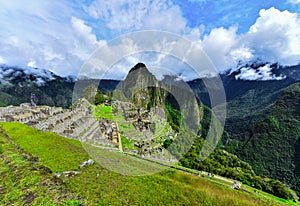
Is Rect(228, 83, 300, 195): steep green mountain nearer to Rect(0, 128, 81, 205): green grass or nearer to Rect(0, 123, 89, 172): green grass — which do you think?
Rect(0, 123, 89, 172): green grass

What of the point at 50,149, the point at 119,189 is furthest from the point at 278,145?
the point at 50,149

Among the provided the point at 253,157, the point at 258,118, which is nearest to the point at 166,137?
the point at 253,157

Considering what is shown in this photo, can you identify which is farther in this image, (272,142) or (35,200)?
(272,142)

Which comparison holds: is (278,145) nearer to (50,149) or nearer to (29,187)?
(50,149)

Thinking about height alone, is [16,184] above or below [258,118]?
below

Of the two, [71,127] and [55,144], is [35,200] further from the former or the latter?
[71,127]

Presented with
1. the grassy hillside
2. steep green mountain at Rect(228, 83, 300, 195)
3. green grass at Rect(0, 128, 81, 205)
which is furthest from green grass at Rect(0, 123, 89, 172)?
steep green mountain at Rect(228, 83, 300, 195)

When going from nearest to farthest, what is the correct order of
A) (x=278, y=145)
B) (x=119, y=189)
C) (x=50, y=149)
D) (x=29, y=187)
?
1. (x=29, y=187)
2. (x=119, y=189)
3. (x=50, y=149)
4. (x=278, y=145)

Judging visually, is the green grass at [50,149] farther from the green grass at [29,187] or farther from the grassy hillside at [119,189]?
the green grass at [29,187]
